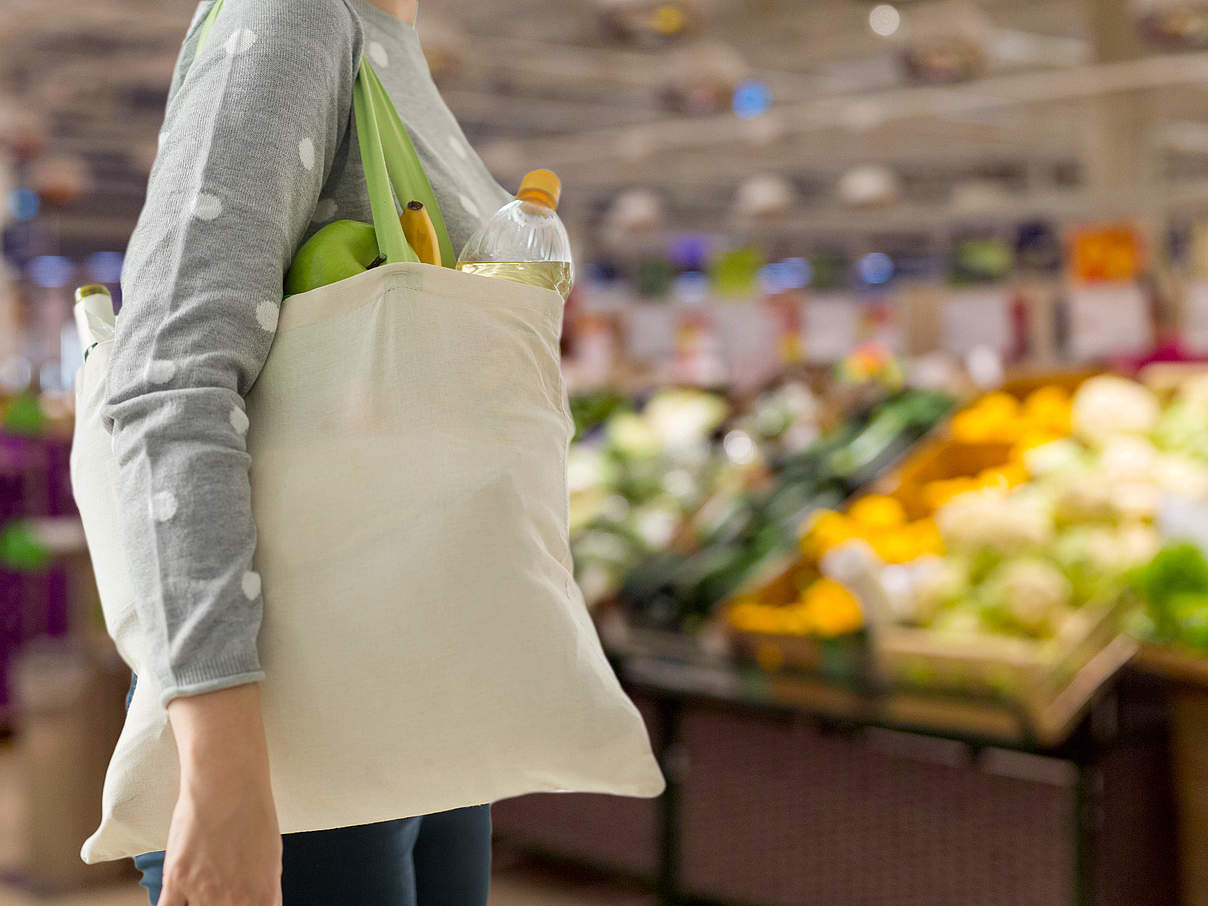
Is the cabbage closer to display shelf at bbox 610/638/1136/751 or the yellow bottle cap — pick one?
display shelf at bbox 610/638/1136/751

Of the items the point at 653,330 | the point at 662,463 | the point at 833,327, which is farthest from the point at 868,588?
the point at 833,327

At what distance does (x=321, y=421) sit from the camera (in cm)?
78

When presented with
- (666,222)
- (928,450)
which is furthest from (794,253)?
(928,450)

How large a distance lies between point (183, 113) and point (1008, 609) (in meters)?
2.25

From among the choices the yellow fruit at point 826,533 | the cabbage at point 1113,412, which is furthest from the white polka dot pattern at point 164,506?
the cabbage at point 1113,412

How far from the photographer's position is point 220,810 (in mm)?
706

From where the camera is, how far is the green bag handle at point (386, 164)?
32.1 inches

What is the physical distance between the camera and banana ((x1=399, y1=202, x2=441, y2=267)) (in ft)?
2.82

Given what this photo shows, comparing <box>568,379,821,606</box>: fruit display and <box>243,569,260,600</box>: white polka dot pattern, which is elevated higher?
<box>243,569,260,600</box>: white polka dot pattern

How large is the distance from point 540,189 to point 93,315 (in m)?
0.35

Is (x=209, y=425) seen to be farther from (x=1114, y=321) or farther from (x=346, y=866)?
(x=1114, y=321)

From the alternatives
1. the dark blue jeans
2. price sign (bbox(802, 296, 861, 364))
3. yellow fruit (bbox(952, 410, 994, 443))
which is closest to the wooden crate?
yellow fruit (bbox(952, 410, 994, 443))

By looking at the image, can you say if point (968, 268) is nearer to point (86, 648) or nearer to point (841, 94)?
point (841, 94)

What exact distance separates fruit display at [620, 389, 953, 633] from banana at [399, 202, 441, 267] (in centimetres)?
228
